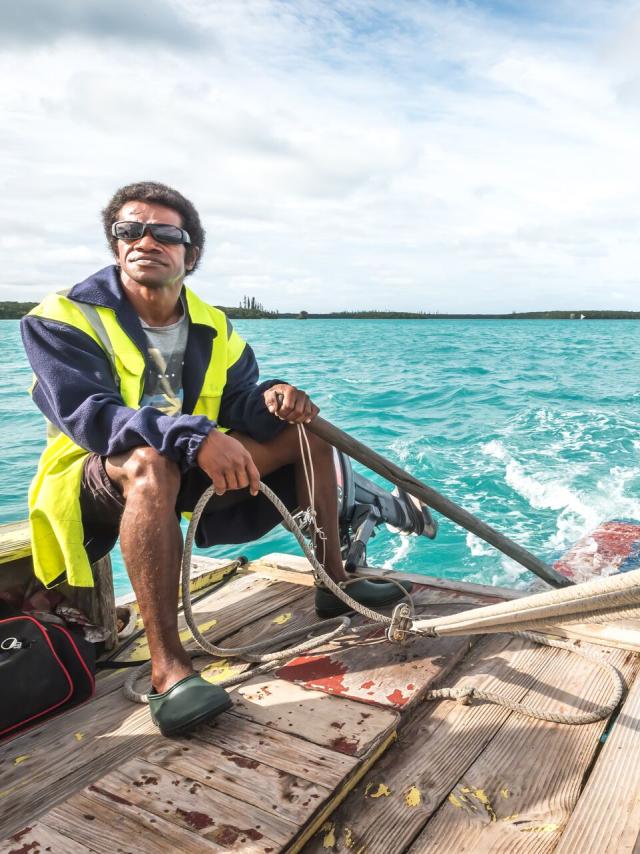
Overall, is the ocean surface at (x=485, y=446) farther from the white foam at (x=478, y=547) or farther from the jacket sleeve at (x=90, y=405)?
the jacket sleeve at (x=90, y=405)

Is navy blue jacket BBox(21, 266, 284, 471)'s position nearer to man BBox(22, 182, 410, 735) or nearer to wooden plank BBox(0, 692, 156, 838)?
man BBox(22, 182, 410, 735)

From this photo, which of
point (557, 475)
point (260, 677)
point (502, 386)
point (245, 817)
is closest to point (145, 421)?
point (260, 677)

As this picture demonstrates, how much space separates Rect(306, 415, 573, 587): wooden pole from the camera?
97.0 inches

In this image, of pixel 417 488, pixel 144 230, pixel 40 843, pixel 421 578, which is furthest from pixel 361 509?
pixel 40 843

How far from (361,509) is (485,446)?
299 inches

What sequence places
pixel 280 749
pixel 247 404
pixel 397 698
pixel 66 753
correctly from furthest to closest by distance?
pixel 247 404 → pixel 397 698 → pixel 66 753 → pixel 280 749

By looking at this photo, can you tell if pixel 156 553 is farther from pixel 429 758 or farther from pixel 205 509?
pixel 429 758

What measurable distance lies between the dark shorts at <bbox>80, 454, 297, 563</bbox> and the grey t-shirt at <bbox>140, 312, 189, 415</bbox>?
37 cm

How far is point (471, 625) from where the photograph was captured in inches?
66.4

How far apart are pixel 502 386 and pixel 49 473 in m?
17.1

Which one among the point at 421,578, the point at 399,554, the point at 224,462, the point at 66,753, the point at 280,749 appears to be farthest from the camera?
the point at 399,554

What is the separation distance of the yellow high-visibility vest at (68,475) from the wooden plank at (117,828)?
2.65ft

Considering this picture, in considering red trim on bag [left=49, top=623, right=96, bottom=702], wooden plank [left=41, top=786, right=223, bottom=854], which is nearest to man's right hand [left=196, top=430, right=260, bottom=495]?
red trim on bag [left=49, top=623, right=96, bottom=702]

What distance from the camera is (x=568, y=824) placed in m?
1.33
